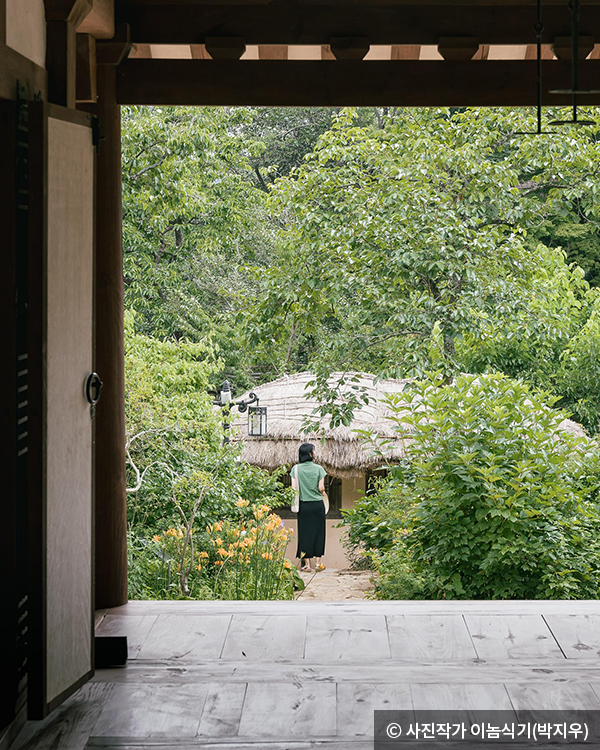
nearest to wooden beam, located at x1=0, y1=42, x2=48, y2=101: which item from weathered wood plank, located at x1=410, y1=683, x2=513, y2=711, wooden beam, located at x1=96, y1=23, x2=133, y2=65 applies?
wooden beam, located at x1=96, y1=23, x2=133, y2=65

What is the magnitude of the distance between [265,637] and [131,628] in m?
0.49

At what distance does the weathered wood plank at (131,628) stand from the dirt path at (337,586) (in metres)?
2.59

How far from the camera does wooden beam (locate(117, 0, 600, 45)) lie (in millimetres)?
Answer: 3010

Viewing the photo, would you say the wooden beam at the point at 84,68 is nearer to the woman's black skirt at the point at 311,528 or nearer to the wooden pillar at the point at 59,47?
the wooden pillar at the point at 59,47

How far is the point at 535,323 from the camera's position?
6957 millimetres

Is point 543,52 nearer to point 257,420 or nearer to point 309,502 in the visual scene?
point 309,502

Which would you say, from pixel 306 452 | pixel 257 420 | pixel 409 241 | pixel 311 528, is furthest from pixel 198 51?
pixel 257 420

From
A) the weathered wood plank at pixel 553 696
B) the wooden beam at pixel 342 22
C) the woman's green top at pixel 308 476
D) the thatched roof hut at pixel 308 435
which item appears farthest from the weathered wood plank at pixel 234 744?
the thatched roof hut at pixel 308 435

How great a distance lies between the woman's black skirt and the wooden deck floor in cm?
395

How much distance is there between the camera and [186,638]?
282cm

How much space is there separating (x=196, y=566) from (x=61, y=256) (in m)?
2.65

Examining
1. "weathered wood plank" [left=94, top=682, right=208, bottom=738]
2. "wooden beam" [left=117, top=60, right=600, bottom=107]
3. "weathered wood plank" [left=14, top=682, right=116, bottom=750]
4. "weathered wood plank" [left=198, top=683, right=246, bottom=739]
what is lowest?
"weathered wood plank" [left=14, top=682, right=116, bottom=750]

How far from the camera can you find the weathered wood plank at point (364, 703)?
2.15 metres

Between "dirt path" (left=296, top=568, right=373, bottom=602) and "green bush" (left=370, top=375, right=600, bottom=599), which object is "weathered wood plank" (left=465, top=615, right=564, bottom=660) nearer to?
"green bush" (left=370, top=375, right=600, bottom=599)
